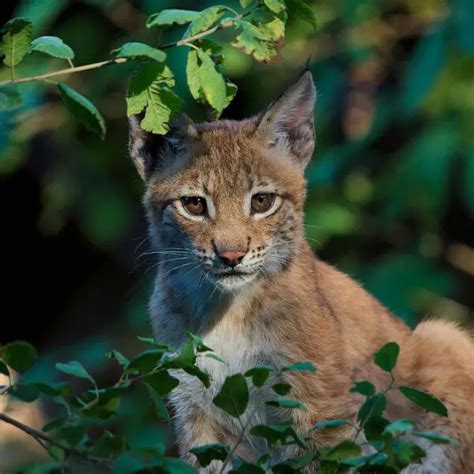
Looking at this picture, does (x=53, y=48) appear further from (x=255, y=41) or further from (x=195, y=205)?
(x=195, y=205)

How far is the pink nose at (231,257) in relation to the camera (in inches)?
183

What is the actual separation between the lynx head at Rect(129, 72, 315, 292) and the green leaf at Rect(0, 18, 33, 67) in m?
1.63

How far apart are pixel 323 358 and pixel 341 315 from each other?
1.35 feet

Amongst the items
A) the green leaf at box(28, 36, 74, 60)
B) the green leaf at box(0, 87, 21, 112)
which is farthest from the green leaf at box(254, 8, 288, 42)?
the green leaf at box(0, 87, 21, 112)

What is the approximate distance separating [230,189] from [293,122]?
1.51 ft

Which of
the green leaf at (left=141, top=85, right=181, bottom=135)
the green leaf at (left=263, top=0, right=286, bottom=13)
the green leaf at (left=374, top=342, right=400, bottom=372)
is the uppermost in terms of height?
the green leaf at (left=263, top=0, right=286, bottom=13)

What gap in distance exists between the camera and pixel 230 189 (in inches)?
193

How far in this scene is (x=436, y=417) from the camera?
5.24m

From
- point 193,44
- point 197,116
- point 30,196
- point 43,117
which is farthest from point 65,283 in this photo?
point 193,44

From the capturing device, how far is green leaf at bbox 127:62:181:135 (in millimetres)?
3371

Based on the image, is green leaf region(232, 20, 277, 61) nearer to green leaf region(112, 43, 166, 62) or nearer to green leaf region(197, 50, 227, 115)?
green leaf region(197, 50, 227, 115)

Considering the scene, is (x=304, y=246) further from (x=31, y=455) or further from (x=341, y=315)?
(x=31, y=455)

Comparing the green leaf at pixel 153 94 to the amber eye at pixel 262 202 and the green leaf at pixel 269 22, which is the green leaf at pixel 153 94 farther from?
the amber eye at pixel 262 202

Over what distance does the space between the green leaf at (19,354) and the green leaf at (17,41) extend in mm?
717
